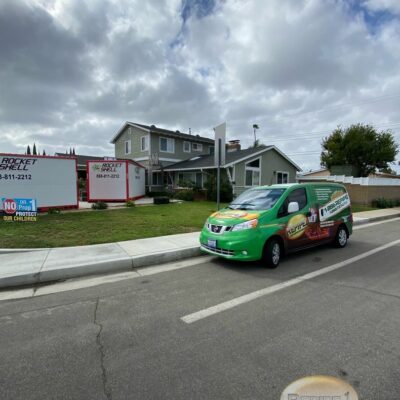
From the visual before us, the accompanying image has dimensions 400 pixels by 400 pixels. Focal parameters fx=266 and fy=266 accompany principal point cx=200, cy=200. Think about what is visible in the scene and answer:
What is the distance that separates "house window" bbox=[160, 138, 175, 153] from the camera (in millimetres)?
26312

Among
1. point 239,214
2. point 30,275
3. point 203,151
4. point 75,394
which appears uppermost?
point 203,151

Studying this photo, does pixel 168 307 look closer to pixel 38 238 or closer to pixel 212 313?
pixel 212 313

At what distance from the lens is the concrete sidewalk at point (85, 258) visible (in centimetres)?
508

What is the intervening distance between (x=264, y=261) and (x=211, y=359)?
10.4 ft

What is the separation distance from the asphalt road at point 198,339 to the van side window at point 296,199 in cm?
155

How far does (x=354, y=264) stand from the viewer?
236 inches

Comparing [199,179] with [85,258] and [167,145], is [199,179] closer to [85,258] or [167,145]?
[167,145]

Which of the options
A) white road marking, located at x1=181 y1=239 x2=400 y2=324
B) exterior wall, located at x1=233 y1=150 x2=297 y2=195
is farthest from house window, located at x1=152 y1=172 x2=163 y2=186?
white road marking, located at x1=181 y1=239 x2=400 y2=324

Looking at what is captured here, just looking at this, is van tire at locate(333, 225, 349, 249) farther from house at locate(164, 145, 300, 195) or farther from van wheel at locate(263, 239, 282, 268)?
house at locate(164, 145, 300, 195)

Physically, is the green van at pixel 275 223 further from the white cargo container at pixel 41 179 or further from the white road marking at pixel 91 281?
the white cargo container at pixel 41 179

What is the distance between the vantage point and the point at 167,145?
26734mm

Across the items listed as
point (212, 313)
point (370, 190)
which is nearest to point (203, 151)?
point (370, 190)

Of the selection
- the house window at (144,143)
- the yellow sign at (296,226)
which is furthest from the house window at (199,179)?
the yellow sign at (296,226)

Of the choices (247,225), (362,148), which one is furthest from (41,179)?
(362,148)
